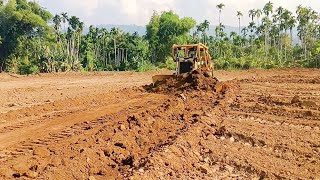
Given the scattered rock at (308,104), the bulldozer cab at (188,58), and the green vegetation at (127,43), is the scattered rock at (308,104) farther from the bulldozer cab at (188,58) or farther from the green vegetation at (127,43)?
the green vegetation at (127,43)

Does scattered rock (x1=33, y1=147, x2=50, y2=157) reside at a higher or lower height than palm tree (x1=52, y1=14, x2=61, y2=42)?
lower

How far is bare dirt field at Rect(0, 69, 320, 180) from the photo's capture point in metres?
6.51

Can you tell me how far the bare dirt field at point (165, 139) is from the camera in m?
6.51

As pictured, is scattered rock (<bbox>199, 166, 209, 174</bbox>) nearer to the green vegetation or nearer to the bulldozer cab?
the bulldozer cab

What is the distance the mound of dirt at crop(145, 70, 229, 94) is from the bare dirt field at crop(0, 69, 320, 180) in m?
1.61

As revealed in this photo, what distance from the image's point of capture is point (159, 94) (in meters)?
15.7

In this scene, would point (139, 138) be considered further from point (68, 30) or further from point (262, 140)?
point (68, 30)

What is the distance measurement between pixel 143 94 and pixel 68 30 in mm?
40362

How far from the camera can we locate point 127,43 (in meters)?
57.3

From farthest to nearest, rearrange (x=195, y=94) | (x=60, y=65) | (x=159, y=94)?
(x=60, y=65), (x=159, y=94), (x=195, y=94)

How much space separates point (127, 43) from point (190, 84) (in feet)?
137

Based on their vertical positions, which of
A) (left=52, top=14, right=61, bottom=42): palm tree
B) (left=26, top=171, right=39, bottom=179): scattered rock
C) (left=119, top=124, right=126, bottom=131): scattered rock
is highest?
(left=52, top=14, right=61, bottom=42): palm tree

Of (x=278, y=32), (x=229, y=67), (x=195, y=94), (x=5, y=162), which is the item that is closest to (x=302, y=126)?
(x=195, y=94)

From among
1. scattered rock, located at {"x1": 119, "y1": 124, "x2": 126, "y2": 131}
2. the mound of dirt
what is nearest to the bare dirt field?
scattered rock, located at {"x1": 119, "y1": 124, "x2": 126, "y2": 131}
